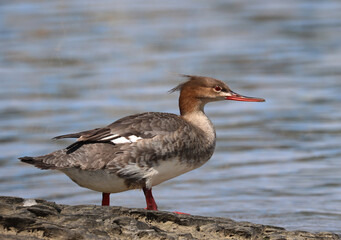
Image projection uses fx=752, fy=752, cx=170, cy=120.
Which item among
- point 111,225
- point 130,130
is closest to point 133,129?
point 130,130

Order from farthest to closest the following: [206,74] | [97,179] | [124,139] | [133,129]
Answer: [206,74] < [133,129] < [124,139] < [97,179]

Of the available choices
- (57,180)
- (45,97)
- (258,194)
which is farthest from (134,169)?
(45,97)

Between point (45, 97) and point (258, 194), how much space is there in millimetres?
4861

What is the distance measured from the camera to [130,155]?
5.69 meters

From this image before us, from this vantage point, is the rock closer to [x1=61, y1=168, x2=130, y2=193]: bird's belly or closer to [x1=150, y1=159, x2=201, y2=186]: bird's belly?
[x1=61, y1=168, x2=130, y2=193]: bird's belly

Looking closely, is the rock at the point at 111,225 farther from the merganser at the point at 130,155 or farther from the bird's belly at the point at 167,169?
the bird's belly at the point at 167,169

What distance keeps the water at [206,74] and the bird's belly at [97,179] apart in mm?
1221

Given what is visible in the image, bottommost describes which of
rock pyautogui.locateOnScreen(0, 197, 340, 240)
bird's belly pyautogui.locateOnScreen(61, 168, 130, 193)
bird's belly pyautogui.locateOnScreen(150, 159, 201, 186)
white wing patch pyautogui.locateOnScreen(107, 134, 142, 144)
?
rock pyautogui.locateOnScreen(0, 197, 340, 240)

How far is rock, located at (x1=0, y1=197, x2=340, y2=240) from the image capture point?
4176 mm

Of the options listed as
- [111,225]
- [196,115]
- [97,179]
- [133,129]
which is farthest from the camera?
[196,115]

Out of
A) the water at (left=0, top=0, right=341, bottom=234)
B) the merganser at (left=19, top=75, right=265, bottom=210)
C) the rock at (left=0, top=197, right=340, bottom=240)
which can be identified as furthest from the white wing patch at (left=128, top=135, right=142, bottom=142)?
the water at (left=0, top=0, right=341, bottom=234)

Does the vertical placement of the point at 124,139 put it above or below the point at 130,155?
above

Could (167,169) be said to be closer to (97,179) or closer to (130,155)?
(130,155)

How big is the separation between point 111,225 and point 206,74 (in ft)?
24.2
